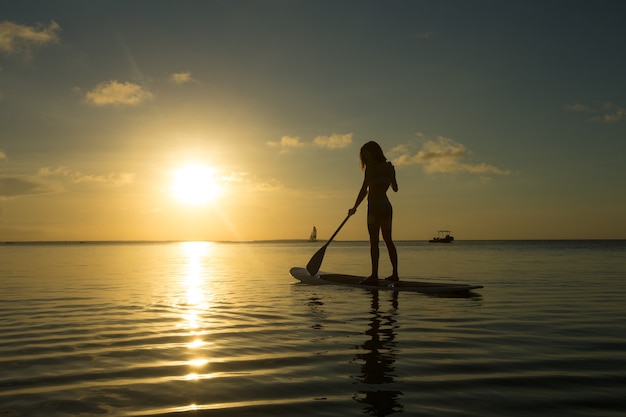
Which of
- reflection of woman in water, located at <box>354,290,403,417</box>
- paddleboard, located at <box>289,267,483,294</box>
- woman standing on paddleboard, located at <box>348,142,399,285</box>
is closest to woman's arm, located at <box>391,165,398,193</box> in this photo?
woman standing on paddleboard, located at <box>348,142,399,285</box>

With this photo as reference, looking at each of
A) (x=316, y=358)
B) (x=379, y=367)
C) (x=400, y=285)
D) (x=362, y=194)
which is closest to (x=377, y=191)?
(x=362, y=194)

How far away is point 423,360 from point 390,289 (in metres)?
7.12

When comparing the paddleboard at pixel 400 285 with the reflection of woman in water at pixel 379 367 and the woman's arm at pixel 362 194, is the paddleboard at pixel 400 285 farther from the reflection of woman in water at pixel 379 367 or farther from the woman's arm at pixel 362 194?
the reflection of woman in water at pixel 379 367

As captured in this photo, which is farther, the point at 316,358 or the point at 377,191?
the point at 377,191

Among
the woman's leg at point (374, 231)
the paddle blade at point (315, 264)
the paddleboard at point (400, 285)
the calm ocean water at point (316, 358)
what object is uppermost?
the woman's leg at point (374, 231)

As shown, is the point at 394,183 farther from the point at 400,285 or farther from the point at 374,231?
the point at 400,285

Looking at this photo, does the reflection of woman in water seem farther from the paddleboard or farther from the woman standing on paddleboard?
the woman standing on paddleboard

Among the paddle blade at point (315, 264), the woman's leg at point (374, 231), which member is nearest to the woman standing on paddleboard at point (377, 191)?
the woman's leg at point (374, 231)

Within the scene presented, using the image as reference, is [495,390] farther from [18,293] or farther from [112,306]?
[18,293]

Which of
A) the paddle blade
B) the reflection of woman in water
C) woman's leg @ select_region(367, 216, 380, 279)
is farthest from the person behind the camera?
the paddle blade

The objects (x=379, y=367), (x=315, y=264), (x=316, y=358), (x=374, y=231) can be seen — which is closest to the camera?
(x=379, y=367)

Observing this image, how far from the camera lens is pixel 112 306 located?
428 inches

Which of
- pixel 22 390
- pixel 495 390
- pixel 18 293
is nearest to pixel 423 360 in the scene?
pixel 495 390

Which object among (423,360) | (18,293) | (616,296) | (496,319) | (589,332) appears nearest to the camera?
(423,360)
